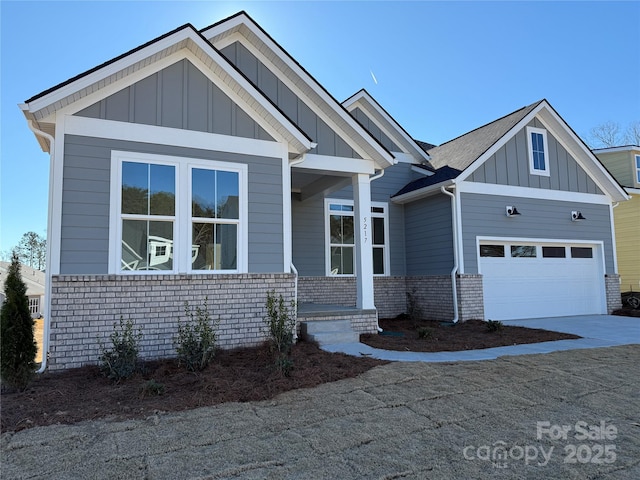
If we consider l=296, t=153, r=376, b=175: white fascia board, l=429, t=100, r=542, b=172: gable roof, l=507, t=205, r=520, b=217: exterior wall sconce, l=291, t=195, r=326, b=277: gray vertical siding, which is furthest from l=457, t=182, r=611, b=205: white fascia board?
l=291, t=195, r=326, b=277: gray vertical siding

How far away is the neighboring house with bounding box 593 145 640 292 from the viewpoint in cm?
1591

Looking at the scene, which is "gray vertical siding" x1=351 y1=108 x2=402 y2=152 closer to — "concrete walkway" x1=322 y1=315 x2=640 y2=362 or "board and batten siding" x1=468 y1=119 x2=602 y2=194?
"board and batten siding" x1=468 y1=119 x2=602 y2=194

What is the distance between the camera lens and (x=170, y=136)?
22.5 feet

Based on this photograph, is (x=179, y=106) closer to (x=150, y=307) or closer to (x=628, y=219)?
(x=150, y=307)

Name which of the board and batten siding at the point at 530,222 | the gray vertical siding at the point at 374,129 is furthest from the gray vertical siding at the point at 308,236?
the board and batten siding at the point at 530,222

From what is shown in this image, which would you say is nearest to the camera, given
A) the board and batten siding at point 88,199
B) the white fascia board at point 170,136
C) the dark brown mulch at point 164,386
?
the dark brown mulch at point 164,386

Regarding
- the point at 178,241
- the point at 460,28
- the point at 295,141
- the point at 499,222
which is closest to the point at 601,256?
the point at 499,222

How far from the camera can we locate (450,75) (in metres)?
13.3

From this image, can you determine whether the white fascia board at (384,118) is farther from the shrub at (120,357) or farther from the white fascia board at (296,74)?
the shrub at (120,357)

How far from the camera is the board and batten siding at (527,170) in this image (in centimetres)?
1165

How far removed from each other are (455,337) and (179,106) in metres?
6.86

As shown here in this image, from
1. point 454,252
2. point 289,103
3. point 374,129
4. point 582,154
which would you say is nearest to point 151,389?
point 289,103

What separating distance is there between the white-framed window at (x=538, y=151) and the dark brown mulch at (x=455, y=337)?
5.02 metres

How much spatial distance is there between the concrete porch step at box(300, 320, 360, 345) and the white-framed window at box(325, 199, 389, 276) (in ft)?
12.0
